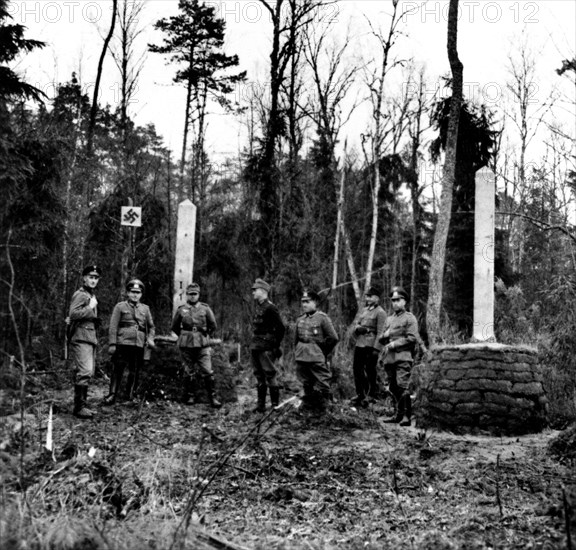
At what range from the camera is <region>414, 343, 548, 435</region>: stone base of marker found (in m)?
8.05

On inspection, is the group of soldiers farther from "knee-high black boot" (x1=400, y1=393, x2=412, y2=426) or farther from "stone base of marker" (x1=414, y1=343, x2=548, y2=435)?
"stone base of marker" (x1=414, y1=343, x2=548, y2=435)

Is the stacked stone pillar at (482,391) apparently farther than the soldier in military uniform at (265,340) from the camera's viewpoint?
No

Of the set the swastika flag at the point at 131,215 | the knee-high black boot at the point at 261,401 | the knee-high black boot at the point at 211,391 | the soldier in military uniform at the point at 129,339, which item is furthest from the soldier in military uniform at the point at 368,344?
the swastika flag at the point at 131,215

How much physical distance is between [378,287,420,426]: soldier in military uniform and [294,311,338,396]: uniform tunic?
0.78m

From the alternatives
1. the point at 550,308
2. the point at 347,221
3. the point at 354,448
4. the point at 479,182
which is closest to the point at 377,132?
the point at 347,221

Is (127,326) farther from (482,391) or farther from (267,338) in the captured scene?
(482,391)

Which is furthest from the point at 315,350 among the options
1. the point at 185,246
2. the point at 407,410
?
the point at 185,246

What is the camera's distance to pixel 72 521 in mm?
3363

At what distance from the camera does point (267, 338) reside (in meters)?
9.43

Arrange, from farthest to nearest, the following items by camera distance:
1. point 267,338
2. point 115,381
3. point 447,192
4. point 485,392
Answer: point 447,192 < point 115,381 < point 267,338 < point 485,392

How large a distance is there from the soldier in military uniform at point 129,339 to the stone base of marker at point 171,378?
57 cm

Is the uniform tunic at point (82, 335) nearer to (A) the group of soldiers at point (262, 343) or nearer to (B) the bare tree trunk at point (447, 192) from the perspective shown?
(A) the group of soldiers at point (262, 343)

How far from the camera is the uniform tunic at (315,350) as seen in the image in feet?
29.6

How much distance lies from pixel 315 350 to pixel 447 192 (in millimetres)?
6362
